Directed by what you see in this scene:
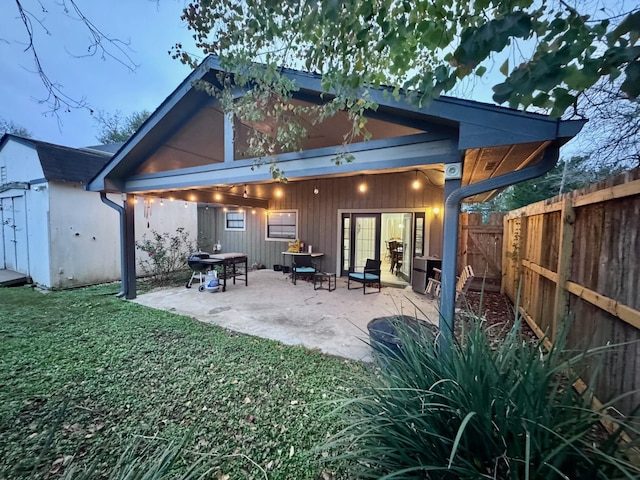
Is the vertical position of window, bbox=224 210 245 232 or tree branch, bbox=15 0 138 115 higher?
tree branch, bbox=15 0 138 115

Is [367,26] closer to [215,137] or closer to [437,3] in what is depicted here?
[437,3]

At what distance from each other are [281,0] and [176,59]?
1948 millimetres

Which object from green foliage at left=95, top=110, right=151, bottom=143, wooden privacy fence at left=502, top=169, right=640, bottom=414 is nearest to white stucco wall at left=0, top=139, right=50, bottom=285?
wooden privacy fence at left=502, top=169, right=640, bottom=414

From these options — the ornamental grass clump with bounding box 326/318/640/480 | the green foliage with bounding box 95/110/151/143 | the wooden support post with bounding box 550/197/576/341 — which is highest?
the green foliage with bounding box 95/110/151/143

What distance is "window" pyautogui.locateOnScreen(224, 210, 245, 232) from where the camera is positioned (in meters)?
10.8

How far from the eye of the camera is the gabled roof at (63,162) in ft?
21.4

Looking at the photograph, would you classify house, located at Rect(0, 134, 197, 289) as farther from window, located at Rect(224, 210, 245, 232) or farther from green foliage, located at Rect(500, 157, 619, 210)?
green foliage, located at Rect(500, 157, 619, 210)

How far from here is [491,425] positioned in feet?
3.65

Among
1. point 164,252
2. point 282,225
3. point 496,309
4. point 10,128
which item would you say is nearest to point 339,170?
point 496,309

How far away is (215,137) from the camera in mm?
5641

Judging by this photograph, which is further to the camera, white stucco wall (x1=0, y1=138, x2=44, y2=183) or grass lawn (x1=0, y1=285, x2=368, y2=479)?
white stucco wall (x1=0, y1=138, x2=44, y2=183)

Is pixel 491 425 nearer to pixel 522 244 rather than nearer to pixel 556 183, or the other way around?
pixel 522 244

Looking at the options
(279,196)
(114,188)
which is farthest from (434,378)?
(279,196)

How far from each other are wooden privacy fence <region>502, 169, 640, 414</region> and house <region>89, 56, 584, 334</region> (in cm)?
60
